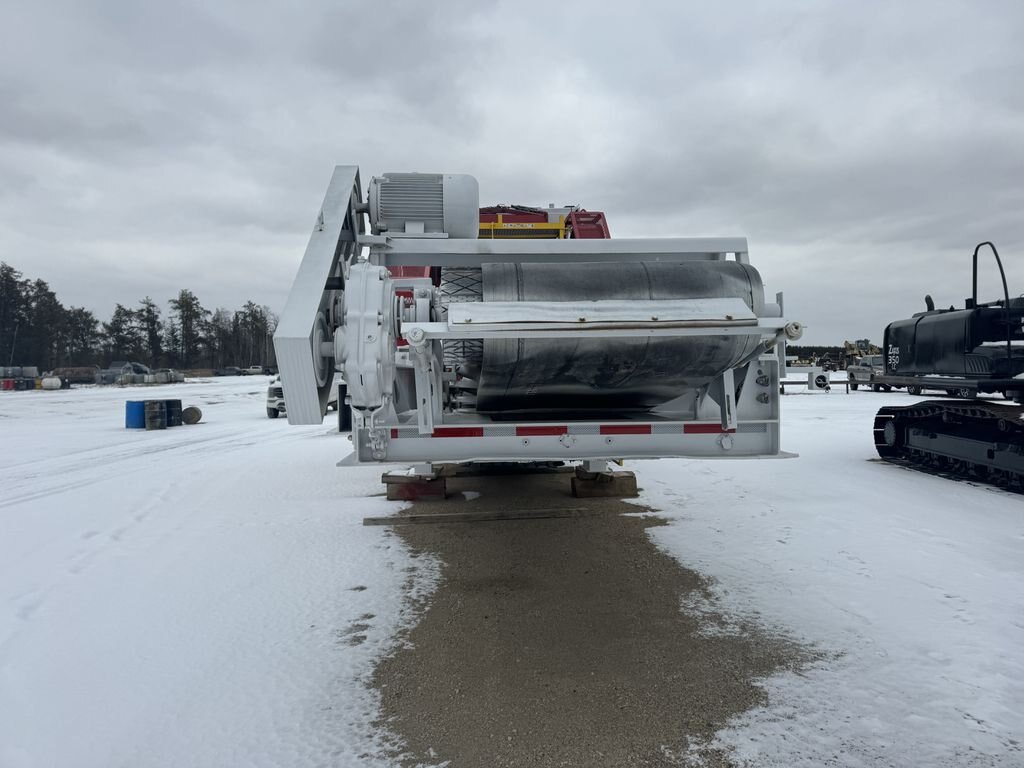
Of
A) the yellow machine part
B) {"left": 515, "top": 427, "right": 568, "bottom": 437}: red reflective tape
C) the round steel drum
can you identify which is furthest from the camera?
the yellow machine part

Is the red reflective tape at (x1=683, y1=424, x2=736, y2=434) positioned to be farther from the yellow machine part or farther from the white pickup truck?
the white pickup truck

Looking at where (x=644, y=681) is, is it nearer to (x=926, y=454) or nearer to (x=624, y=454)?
(x=624, y=454)

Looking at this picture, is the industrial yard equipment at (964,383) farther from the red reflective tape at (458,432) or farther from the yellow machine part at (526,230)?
the red reflective tape at (458,432)

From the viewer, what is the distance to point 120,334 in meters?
67.1

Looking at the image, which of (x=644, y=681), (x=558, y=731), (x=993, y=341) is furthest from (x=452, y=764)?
(x=993, y=341)

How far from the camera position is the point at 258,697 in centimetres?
263

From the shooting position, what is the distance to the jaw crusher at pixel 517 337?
2719 millimetres

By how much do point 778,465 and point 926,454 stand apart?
1.94 metres

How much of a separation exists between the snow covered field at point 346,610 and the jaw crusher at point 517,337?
1.05 m

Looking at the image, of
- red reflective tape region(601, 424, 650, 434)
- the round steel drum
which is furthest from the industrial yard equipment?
red reflective tape region(601, 424, 650, 434)

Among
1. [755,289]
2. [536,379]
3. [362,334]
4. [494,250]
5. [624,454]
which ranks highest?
[494,250]

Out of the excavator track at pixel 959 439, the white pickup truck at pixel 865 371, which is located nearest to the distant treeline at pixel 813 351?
the white pickup truck at pixel 865 371

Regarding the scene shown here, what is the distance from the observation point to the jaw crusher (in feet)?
8.92

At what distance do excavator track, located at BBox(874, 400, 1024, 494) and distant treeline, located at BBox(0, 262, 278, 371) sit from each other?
48.4 m
